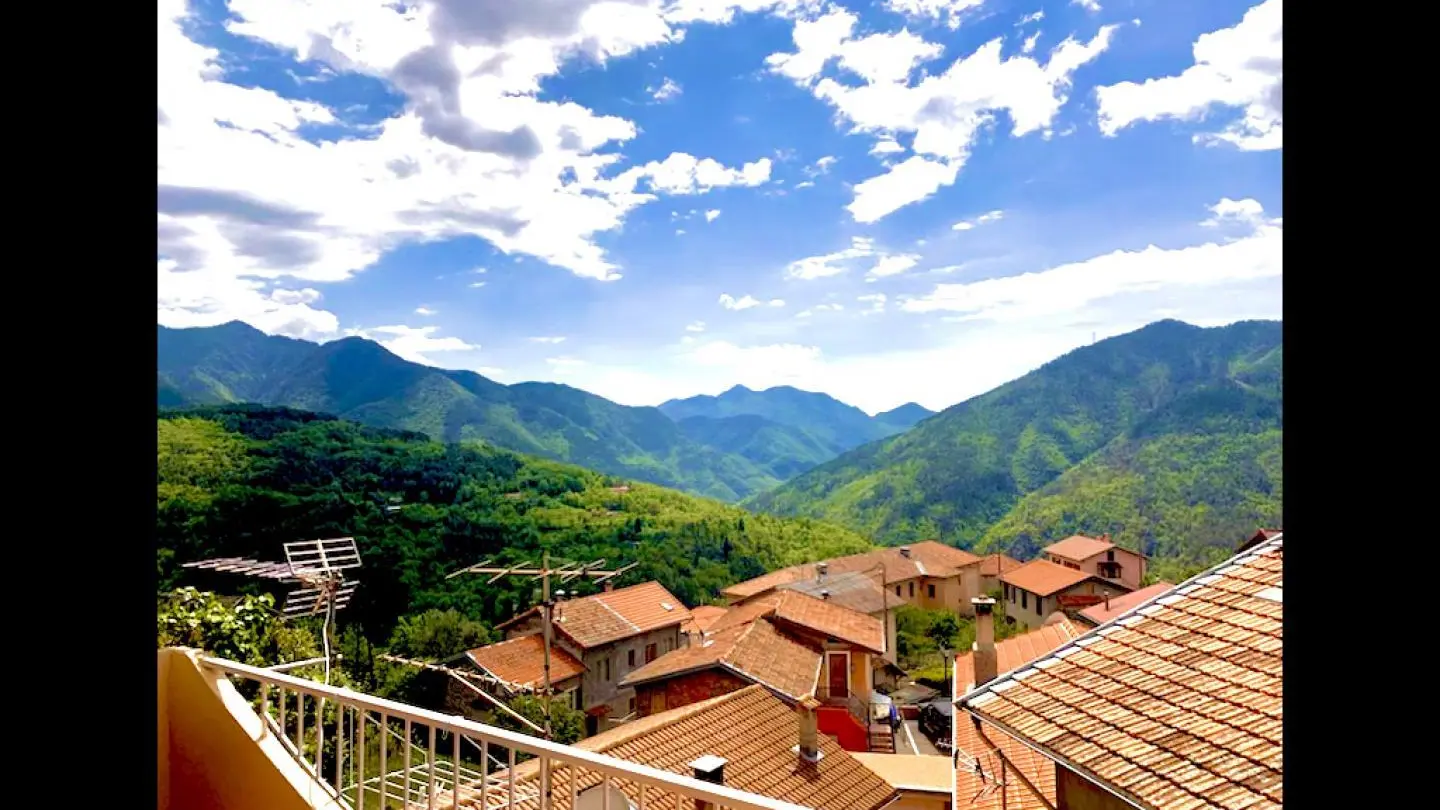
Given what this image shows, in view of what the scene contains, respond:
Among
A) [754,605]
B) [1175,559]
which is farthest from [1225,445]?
[754,605]

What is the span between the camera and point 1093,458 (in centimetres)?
6594

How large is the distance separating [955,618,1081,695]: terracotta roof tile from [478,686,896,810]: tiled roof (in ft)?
13.2

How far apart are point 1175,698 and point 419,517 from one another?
96.3 feet

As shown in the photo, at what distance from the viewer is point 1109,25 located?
379cm

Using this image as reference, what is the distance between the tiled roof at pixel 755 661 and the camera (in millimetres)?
14398

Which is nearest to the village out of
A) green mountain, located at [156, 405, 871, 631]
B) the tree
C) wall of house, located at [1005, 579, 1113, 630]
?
the tree

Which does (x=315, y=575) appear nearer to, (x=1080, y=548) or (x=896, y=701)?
(x=896, y=701)

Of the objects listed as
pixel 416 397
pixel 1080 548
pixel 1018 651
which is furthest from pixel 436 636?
pixel 416 397

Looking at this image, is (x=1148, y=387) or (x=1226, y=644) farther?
(x=1148, y=387)

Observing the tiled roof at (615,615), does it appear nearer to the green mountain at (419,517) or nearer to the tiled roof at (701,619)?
the tiled roof at (701,619)
